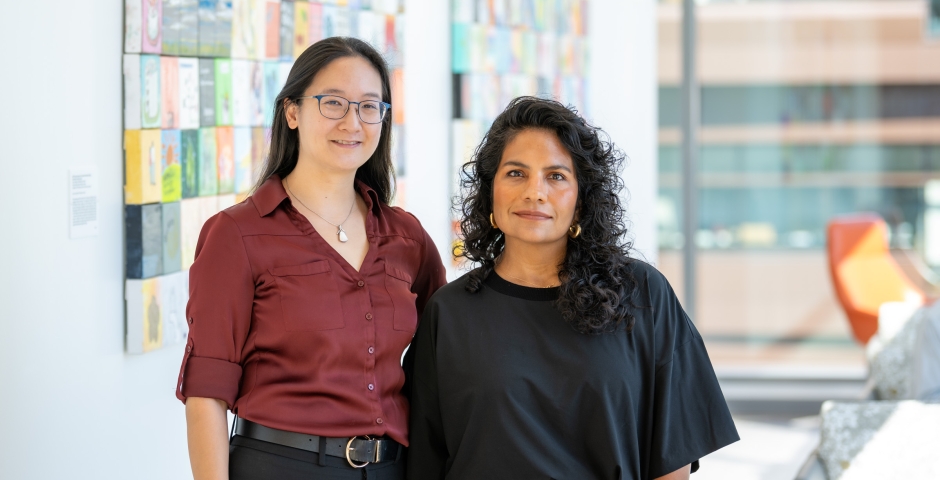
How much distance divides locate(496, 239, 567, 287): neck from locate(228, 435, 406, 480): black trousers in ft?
1.73

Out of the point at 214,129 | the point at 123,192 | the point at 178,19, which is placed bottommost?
the point at 123,192

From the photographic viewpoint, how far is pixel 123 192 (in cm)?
258

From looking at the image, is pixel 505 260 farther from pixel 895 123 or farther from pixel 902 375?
pixel 895 123

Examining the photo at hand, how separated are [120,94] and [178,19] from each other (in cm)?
33

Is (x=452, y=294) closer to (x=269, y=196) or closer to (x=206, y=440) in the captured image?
(x=269, y=196)

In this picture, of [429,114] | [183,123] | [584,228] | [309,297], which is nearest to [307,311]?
[309,297]

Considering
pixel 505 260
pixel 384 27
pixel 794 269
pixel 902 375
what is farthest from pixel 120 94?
pixel 794 269

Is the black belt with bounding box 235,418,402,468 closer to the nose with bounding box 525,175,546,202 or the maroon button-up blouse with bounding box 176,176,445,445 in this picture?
the maroon button-up blouse with bounding box 176,176,445,445

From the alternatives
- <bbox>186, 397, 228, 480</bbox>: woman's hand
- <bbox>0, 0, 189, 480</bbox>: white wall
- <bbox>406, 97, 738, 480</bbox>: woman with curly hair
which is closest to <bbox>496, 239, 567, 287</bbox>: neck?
<bbox>406, 97, 738, 480</bbox>: woman with curly hair

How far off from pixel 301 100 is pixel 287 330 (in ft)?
1.70

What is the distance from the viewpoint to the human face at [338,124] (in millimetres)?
2047

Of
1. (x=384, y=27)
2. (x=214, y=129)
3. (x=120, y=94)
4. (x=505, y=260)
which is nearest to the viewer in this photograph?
(x=505, y=260)

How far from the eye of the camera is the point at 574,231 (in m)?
2.09

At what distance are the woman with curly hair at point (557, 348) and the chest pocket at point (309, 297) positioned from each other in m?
0.21
